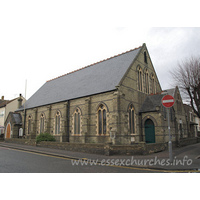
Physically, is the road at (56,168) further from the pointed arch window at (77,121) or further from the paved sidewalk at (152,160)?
the pointed arch window at (77,121)

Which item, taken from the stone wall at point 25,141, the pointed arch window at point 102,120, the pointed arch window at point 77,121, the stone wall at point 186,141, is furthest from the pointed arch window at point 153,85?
the stone wall at point 25,141

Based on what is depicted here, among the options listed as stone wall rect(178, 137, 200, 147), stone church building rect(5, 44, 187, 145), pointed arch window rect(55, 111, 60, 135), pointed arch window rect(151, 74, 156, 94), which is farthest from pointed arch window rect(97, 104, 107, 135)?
stone wall rect(178, 137, 200, 147)

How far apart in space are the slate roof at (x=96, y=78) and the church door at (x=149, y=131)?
586 centimetres

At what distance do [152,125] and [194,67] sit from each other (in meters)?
7.29

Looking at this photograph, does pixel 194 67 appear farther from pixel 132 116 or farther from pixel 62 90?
pixel 62 90

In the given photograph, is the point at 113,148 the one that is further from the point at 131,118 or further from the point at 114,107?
the point at 131,118

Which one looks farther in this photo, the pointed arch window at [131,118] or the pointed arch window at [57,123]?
the pointed arch window at [57,123]

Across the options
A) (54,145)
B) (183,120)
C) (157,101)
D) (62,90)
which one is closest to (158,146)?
(157,101)

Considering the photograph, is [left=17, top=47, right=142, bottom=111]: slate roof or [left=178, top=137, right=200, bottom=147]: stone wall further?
[left=178, top=137, right=200, bottom=147]: stone wall

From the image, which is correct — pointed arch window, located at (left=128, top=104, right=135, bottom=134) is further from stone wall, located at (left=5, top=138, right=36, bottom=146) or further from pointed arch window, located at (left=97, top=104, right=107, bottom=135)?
Answer: stone wall, located at (left=5, top=138, right=36, bottom=146)

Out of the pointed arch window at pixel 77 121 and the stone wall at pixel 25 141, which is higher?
the pointed arch window at pixel 77 121

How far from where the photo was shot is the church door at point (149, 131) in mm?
18641

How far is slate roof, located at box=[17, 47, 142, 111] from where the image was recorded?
64.6ft

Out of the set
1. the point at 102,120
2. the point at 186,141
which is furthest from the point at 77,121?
the point at 186,141
